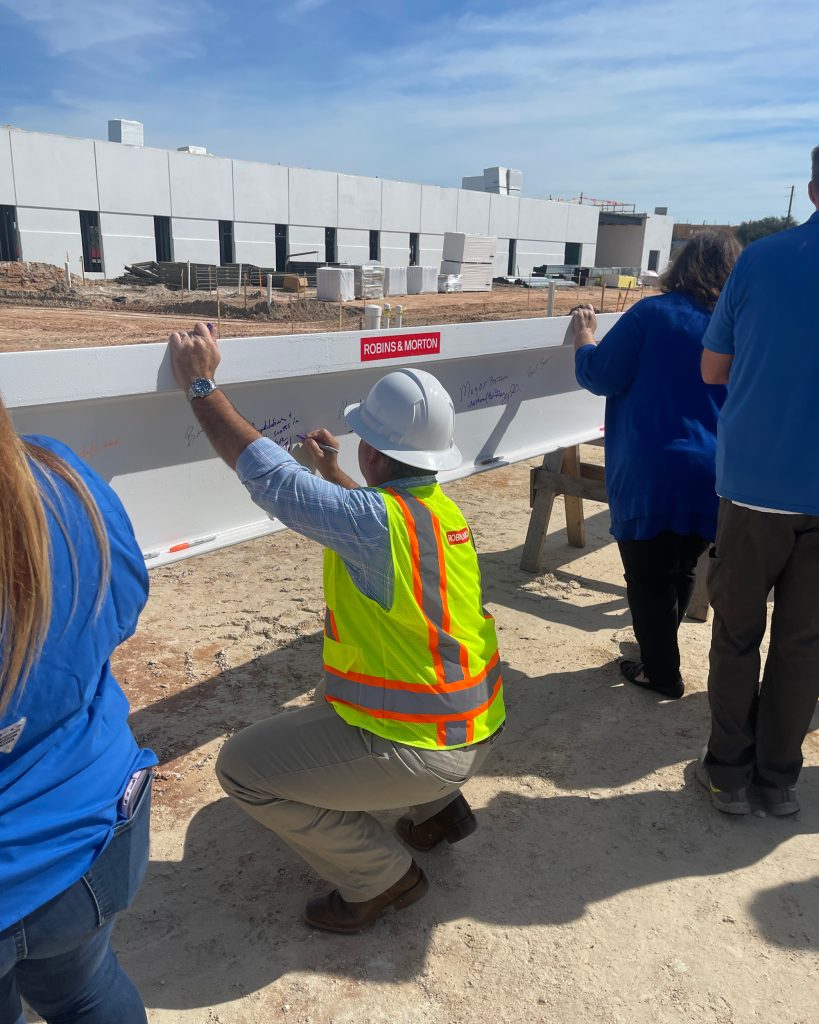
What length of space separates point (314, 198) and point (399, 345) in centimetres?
3926

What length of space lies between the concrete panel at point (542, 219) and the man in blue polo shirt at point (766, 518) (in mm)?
49986

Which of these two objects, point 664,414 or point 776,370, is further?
point 664,414

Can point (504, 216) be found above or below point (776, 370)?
above

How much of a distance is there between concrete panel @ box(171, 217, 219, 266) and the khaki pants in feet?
119

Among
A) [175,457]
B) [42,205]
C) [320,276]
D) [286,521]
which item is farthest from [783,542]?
[42,205]

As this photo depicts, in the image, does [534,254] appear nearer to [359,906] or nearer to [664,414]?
[664,414]

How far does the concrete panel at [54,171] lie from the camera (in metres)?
30.1

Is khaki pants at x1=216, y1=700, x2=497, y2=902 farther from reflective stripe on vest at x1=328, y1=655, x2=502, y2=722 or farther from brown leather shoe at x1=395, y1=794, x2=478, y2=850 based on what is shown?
brown leather shoe at x1=395, y1=794, x2=478, y2=850

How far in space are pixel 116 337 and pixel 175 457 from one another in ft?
48.6

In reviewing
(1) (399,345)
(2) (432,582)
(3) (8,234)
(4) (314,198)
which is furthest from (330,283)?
(2) (432,582)

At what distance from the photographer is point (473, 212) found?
46719 millimetres
